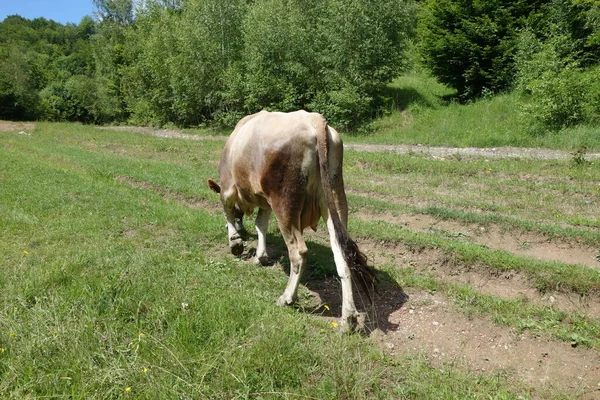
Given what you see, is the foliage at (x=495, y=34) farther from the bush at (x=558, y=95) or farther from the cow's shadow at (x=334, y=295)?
the cow's shadow at (x=334, y=295)

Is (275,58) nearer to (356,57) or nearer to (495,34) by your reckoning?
(356,57)

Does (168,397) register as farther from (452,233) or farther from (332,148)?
(452,233)

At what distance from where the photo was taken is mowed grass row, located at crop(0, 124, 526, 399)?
358 centimetres

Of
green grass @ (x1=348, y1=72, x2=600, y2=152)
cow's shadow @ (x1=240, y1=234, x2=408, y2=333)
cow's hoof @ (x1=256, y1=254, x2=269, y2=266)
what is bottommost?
cow's shadow @ (x1=240, y1=234, x2=408, y2=333)

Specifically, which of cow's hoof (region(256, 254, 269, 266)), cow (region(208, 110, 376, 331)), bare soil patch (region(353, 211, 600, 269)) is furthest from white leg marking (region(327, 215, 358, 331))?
bare soil patch (region(353, 211, 600, 269))

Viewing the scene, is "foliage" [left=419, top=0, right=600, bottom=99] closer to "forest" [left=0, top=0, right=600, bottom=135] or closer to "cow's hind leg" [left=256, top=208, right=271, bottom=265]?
"forest" [left=0, top=0, right=600, bottom=135]

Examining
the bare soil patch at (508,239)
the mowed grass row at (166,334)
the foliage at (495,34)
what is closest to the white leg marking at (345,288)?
the mowed grass row at (166,334)

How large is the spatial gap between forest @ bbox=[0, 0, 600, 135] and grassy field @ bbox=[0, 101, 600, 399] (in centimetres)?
762

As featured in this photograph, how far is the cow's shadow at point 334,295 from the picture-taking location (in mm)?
5730

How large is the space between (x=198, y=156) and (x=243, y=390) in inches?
642

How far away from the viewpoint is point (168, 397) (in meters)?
3.41

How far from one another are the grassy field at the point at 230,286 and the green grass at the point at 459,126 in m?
3.96

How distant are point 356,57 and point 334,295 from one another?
67.5 ft

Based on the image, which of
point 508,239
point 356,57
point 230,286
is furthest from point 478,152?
point 230,286
